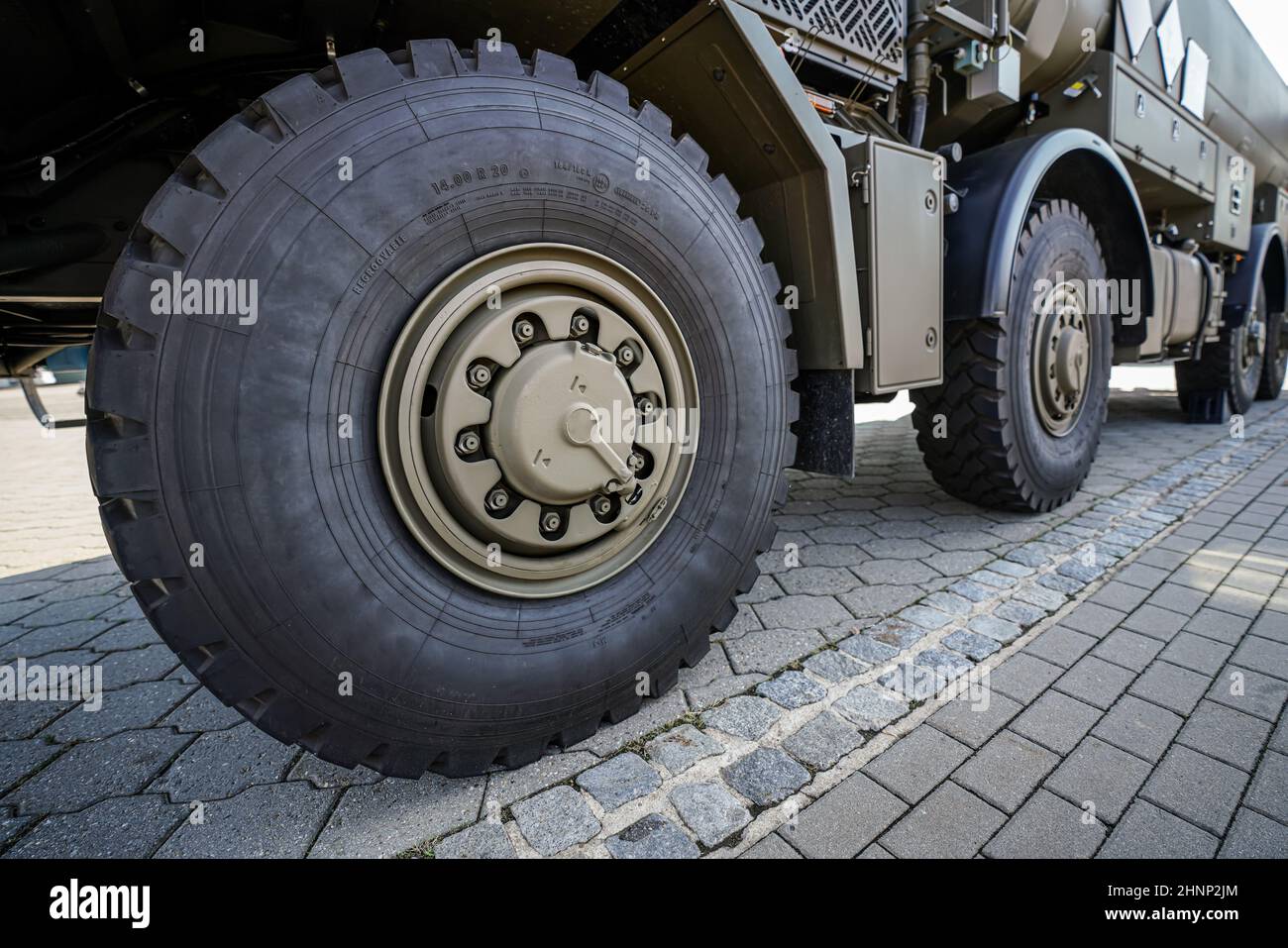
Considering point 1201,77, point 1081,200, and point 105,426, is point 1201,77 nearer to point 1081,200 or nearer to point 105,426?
point 1081,200

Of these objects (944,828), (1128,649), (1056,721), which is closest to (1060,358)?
(1128,649)

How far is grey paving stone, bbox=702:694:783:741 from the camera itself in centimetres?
160

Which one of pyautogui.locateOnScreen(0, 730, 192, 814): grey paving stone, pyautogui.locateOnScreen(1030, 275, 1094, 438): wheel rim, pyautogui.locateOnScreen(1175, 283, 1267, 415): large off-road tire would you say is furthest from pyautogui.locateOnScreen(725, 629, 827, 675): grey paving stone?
pyautogui.locateOnScreen(1175, 283, 1267, 415): large off-road tire

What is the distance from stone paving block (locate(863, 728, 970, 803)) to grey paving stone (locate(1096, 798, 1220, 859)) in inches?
11.9

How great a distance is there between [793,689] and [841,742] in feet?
0.79

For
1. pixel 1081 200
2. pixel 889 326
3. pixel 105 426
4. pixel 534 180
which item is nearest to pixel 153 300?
pixel 105 426

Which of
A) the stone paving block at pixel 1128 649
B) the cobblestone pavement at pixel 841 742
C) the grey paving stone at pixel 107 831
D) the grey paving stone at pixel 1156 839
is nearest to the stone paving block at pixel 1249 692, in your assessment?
the cobblestone pavement at pixel 841 742

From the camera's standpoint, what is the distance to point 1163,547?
2.77 m

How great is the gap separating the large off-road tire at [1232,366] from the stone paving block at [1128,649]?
5.51 m

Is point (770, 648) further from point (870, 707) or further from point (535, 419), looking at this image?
point (535, 419)

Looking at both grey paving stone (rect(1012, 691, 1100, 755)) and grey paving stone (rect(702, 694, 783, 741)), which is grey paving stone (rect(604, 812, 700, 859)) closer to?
grey paving stone (rect(702, 694, 783, 741))

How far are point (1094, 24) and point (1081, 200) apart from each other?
2.99 ft

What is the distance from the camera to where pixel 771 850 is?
123cm

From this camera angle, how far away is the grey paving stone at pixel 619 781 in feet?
4.52
